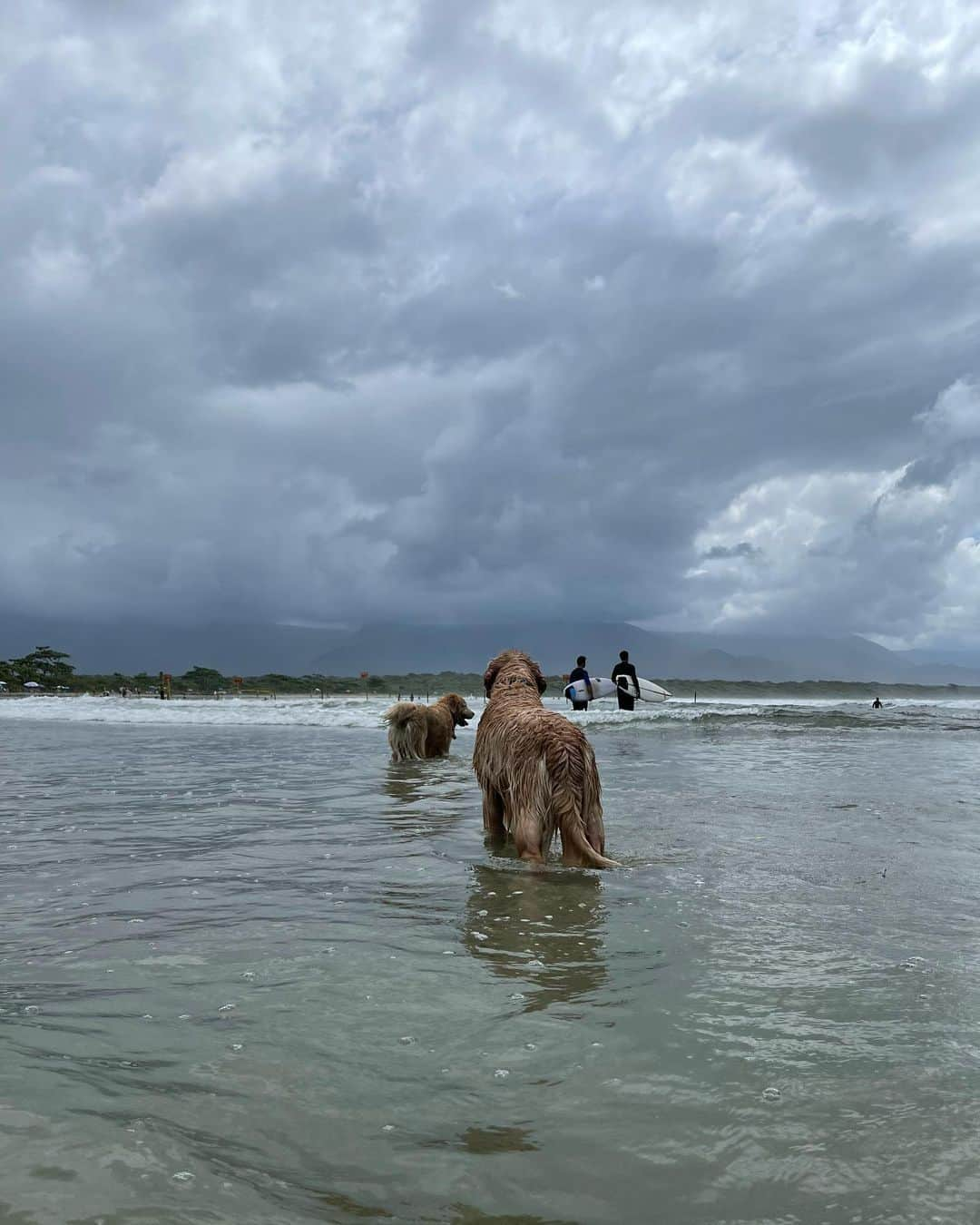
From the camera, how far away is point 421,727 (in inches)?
647

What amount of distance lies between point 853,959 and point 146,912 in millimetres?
4327

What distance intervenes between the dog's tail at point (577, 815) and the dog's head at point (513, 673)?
241cm

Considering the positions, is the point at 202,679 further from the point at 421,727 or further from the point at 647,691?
the point at 421,727

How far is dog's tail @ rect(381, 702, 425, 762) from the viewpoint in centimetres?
1616

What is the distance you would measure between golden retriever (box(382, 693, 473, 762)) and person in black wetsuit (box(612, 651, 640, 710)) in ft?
38.3

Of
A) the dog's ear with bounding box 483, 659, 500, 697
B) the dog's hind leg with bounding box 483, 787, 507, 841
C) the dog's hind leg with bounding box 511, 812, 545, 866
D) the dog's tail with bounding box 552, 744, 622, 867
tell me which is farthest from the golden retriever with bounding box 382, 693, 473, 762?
the dog's tail with bounding box 552, 744, 622, 867

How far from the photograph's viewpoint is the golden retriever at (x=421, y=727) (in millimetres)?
16203

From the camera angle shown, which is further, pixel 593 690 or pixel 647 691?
pixel 647 691

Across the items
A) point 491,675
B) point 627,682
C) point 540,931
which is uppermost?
point 491,675

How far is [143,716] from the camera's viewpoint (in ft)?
118

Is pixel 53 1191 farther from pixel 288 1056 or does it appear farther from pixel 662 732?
pixel 662 732

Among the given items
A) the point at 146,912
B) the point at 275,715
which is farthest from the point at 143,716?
the point at 146,912

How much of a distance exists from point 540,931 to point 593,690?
2352 cm

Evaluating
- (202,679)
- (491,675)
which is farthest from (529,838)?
(202,679)
